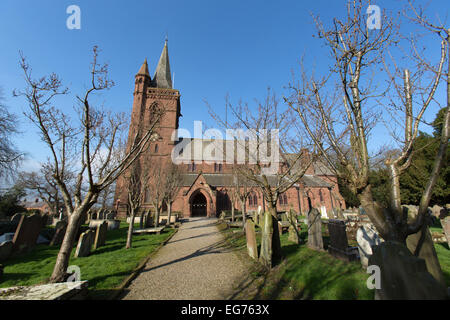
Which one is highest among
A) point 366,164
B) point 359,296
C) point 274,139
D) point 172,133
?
point 172,133

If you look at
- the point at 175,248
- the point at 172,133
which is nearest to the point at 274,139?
the point at 175,248

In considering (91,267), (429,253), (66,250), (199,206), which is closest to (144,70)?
(199,206)

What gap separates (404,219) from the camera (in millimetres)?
3035

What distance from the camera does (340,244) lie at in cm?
664

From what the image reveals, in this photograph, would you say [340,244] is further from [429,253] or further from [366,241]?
[429,253]

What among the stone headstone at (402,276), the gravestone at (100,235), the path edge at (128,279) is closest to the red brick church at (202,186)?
the gravestone at (100,235)

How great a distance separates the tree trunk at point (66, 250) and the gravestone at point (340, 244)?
25.8 ft

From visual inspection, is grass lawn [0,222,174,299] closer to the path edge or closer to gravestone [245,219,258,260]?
the path edge

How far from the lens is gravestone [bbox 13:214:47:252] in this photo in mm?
8305

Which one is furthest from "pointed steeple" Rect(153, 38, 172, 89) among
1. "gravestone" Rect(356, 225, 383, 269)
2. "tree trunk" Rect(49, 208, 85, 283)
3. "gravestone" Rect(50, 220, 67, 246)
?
"gravestone" Rect(356, 225, 383, 269)

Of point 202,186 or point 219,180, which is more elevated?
point 219,180

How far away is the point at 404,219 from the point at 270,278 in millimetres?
3651

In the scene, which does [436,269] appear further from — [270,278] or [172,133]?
[172,133]

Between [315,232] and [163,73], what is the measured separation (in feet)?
132
